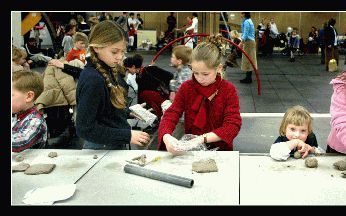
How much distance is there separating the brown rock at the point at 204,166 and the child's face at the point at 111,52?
81 centimetres

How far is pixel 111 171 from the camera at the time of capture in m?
2.26

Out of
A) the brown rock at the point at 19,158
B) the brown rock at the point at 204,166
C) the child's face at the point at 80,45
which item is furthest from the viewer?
the child's face at the point at 80,45

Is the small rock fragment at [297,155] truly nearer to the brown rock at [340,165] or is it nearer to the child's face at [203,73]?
the brown rock at [340,165]

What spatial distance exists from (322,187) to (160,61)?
14171 mm

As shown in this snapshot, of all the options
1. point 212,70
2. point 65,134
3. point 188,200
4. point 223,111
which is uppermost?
point 212,70

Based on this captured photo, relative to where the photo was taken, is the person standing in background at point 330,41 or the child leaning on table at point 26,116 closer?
the child leaning on table at point 26,116

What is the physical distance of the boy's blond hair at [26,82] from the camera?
110 inches

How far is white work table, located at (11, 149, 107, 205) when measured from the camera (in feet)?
6.79

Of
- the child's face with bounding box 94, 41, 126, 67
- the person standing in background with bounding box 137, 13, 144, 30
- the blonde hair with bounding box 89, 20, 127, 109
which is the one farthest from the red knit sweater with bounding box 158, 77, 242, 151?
the person standing in background with bounding box 137, 13, 144, 30

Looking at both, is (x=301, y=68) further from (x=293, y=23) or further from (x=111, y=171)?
(x=111, y=171)

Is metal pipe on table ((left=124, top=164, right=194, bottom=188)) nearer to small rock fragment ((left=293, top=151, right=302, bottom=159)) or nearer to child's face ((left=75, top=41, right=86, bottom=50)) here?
small rock fragment ((left=293, top=151, right=302, bottom=159))

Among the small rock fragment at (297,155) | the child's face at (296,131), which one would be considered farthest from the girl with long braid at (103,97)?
the child's face at (296,131)

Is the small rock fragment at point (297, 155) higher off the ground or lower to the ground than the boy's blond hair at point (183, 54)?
lower

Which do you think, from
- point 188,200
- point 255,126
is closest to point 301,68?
point 255,126
